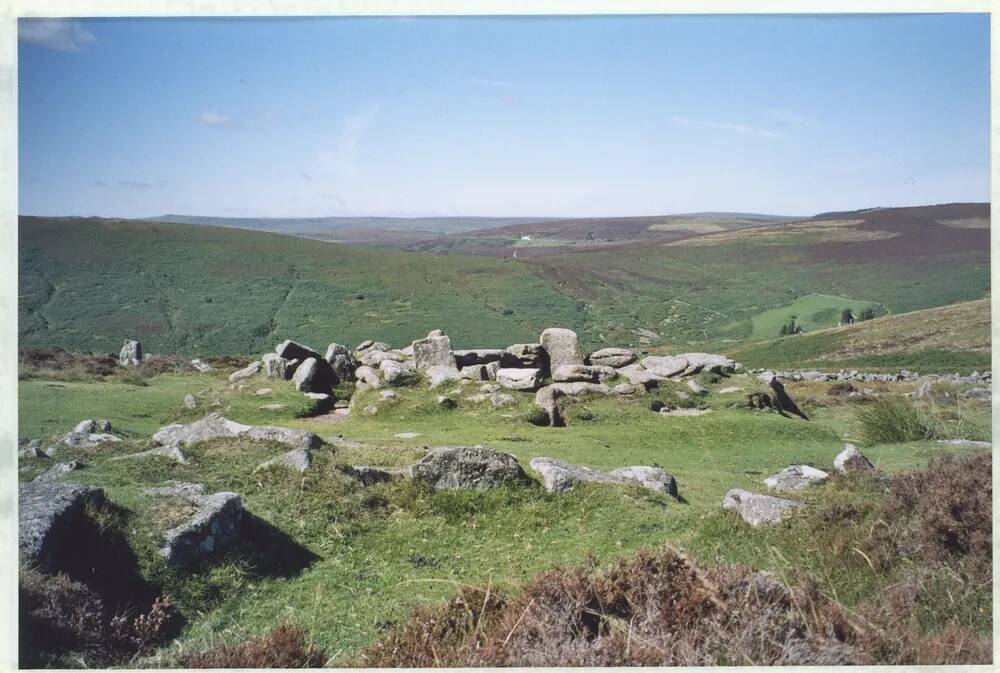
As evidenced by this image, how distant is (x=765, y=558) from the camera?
27.6 feet

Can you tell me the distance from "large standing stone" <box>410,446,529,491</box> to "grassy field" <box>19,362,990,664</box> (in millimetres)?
322

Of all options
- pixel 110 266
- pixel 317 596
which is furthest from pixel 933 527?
pixel 110 266

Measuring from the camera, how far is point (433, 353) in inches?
989

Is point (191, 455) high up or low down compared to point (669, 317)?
up

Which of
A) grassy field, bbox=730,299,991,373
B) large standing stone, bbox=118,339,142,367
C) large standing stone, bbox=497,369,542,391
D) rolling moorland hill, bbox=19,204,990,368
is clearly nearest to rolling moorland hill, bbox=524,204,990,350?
rolling moorland hill, bbox=19,204,990,368

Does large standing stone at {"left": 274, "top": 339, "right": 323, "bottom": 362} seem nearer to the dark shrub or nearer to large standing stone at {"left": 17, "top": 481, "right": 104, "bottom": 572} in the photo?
large standing stone at {"left": 17, "top": 481, "right": 104, "bottom": 572}

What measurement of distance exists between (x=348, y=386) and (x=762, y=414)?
1281cm

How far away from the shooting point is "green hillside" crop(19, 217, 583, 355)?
45.8 metres

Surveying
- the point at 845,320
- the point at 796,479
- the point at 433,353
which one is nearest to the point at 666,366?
the point at 433,353

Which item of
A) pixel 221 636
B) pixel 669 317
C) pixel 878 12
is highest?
pixel 878 12

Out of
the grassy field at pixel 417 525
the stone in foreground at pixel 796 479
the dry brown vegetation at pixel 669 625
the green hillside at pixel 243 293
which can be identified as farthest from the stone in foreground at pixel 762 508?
the green hillside at pixel 243 293

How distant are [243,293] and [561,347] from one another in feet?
127

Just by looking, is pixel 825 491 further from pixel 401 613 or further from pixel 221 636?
pixel 221 636

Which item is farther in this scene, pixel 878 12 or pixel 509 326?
pixel 509 326
